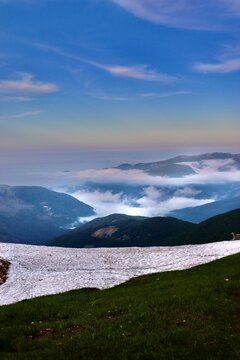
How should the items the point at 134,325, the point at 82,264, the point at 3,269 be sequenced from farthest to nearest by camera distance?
the point at 82,264 < the point at 3,269 < the point at 134,325

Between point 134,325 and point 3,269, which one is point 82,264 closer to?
point 3,269

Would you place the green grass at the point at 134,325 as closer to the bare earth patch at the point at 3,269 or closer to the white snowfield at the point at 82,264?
the white snowfield at the point at 82,264

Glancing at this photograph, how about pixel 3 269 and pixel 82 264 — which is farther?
pixel 82 264

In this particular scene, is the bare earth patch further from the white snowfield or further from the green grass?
the green grass

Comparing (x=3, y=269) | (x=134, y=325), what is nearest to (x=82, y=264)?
(x=3, y=269)

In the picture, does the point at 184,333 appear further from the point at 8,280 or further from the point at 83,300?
the point at 8,280

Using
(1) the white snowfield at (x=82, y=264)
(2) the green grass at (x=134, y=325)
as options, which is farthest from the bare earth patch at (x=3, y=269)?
(2) the green grass at (x=134, y=325)
